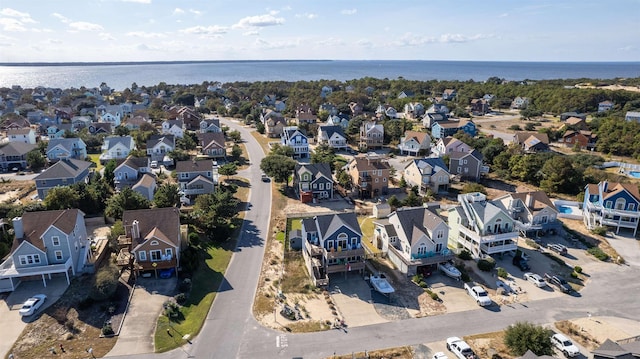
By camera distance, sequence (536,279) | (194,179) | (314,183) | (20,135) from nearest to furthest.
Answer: (536,279), (194,179), (314,183), (20,135)

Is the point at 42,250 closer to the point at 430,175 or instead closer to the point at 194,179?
the point at 194,179

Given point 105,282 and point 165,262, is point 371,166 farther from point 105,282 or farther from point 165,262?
point 105,282

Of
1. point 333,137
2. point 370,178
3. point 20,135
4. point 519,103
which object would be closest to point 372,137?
point 333,137

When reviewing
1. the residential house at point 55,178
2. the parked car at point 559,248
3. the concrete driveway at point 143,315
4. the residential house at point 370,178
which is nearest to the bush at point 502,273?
the parked car at point 559,248

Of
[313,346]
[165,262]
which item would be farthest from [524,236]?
[165,262]

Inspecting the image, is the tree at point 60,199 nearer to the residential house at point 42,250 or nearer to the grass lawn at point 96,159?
the residential house at point 42,250
